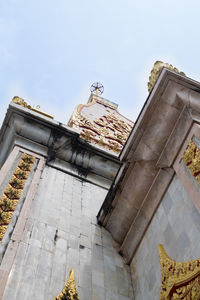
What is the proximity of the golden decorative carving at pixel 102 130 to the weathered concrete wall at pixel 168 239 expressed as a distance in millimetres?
4367

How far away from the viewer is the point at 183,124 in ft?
17.5

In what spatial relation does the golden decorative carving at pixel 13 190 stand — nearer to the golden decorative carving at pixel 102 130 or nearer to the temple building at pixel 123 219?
the temple building at pixel 123 219

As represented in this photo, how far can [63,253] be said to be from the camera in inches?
213

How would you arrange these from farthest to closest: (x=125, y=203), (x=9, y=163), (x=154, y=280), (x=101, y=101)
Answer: (x=101, y=101) → (x=9, y=163) → (x=125, y=203) → (x=154, y=280)

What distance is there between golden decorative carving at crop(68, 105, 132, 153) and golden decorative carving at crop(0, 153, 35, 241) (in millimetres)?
2641

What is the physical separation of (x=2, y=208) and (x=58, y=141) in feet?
8.69

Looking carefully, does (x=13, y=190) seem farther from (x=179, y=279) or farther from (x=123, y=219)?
(x=179, y=279)

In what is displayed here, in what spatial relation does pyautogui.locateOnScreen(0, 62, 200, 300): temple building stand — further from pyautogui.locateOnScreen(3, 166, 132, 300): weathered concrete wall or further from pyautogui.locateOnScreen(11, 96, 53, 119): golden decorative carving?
pyautogui.locateOnScreen(11, 96, 53, 119): golden decorative carving

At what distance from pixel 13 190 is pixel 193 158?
10.0ft

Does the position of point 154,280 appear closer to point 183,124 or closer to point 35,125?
point 183,124

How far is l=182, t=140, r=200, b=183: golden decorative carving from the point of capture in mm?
4631

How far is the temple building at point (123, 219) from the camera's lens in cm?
456

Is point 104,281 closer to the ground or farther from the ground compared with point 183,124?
closer to the ground

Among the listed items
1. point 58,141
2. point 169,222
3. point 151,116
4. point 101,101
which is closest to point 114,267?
point 169,222
